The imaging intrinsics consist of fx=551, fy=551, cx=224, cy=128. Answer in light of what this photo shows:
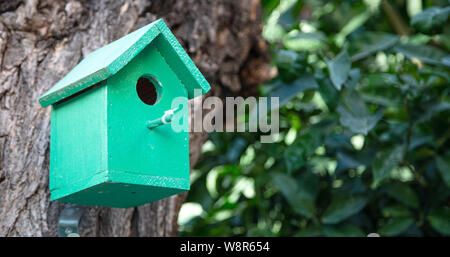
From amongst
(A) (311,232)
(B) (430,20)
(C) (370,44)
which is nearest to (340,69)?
(B) (430,20)

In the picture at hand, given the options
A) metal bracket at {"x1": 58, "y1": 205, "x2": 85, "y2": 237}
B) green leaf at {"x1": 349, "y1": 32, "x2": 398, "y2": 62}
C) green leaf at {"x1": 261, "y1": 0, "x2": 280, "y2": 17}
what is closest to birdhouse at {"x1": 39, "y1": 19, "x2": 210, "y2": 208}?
metal bracket at {"x1": 58, "y1": 205, "x2": 85, "y2": 237}

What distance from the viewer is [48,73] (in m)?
1.84

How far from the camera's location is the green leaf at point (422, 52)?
2.33m

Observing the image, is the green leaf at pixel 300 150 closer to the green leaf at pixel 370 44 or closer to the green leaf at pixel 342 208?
the green leaf at pixel 342 208

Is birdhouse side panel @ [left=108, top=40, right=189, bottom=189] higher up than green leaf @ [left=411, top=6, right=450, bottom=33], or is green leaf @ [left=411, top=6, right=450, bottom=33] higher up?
green leaf @ [left=411, top=6, right=450, bottom=33]

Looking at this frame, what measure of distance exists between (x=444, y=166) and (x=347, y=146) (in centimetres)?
42

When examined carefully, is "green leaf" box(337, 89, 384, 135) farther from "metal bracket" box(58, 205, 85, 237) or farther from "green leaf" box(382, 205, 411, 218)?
"metal bracket" box(58, 205, 85, 237)

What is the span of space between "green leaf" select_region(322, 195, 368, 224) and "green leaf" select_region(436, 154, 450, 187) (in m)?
0.34

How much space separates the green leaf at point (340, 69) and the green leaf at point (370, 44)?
0.42 meters

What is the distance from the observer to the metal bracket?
1.67 m

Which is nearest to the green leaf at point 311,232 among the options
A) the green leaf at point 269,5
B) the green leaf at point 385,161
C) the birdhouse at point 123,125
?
Answer: the green leaf at point 385,161

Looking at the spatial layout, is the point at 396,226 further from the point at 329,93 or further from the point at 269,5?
the point at 269,5

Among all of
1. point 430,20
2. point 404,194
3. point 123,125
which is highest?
point 430,20
